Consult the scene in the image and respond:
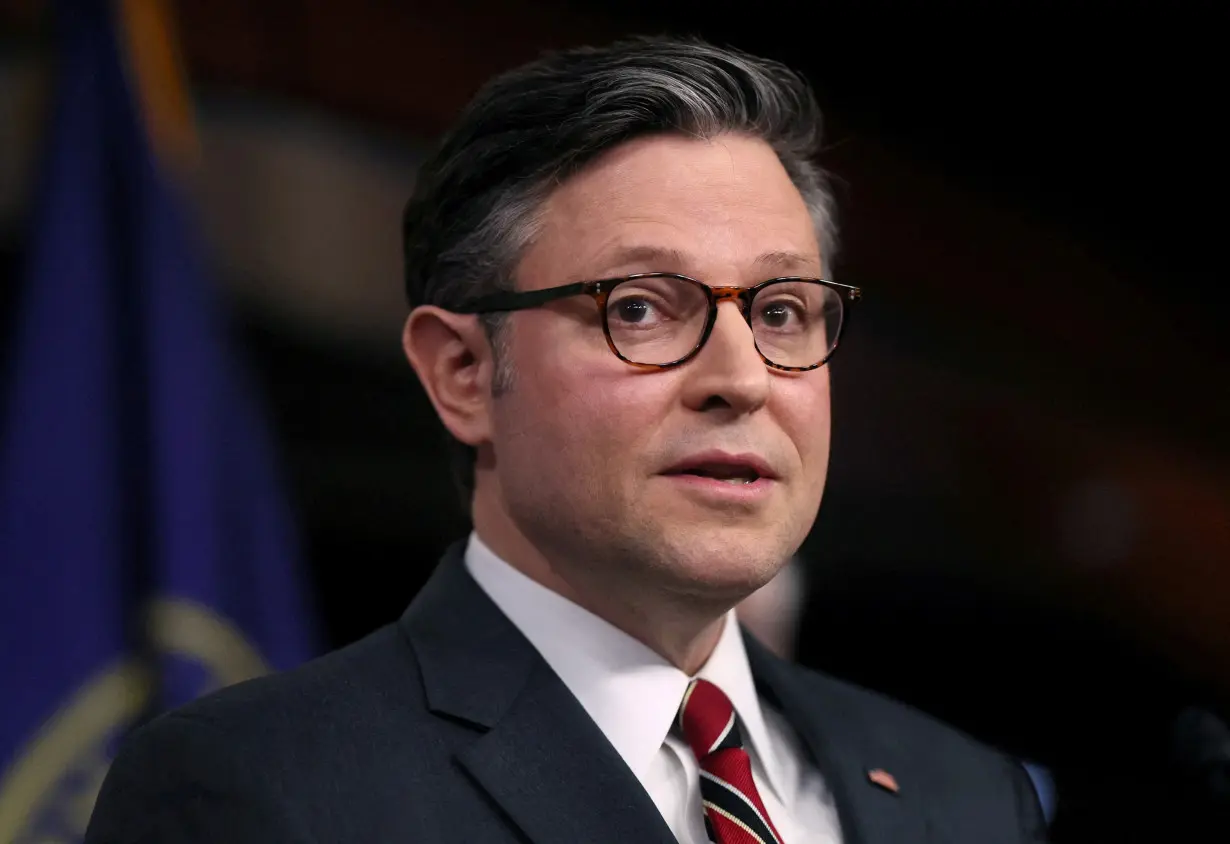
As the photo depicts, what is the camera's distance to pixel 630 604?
1.46 meters

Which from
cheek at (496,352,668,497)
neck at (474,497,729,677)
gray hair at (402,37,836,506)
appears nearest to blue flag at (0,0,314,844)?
gray hair at (402,37,836,506)

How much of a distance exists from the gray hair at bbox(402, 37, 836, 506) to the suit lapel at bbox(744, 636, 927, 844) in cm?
52

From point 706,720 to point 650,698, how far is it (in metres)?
0.08

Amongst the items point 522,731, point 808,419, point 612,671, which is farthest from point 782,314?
point 522,731

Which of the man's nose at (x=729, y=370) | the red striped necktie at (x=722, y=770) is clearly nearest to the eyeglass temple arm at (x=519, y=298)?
the man's nose at (x=729, y=370)

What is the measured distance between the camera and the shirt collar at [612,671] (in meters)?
1.45

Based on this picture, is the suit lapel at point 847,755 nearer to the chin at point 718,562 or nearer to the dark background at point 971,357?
the chin at point 718,562

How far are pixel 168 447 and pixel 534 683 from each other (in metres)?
0.94

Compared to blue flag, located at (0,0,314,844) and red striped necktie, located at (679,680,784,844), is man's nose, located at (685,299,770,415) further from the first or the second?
blue flag, located at (0,0,314,844)

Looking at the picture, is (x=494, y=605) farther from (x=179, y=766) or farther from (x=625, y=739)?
(x=179, y=766)

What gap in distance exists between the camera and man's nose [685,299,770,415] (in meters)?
1.37

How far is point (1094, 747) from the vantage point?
216 centimetres

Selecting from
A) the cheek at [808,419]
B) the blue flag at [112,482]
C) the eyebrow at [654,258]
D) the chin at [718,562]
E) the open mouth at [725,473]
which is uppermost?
the eyebrow at [654,258]

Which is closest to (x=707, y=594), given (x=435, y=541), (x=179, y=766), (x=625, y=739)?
(x=625, y=739)
